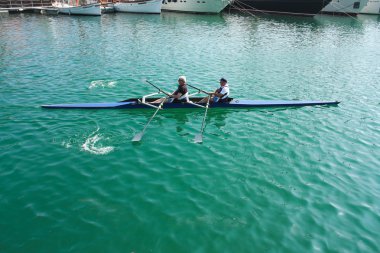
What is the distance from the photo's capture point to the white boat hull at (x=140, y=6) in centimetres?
6738

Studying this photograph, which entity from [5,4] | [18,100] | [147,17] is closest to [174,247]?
[18,100]

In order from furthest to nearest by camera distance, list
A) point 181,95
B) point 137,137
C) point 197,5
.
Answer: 1. point 197,5
2. point 181,95
3. point 137,137

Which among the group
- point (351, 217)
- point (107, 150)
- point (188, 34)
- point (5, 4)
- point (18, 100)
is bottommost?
point (351, 217)

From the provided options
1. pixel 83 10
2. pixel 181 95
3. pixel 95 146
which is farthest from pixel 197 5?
pixel 95 146

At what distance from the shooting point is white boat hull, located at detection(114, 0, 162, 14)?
67.4m

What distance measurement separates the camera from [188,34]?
46.9 m

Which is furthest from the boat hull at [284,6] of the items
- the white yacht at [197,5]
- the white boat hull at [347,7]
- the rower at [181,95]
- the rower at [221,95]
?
the rower at [181,95]

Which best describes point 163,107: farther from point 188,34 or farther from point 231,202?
point 188,34

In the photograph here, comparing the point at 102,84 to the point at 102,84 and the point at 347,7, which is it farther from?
the point at 347,7

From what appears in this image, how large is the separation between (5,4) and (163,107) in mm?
58663

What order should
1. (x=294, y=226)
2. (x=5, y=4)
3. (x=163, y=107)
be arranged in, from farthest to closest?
1. (x=5, y=4)
2. (x=163, y=107)
3. (x=294, y=226)

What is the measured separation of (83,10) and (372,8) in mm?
71897

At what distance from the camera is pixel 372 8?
272 feet

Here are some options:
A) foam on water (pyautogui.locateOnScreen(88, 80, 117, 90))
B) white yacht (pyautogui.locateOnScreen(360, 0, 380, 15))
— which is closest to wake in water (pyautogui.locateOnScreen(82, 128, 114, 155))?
foam on water (pyautogui.locateOnScreen(88, 80, 117, 90))
